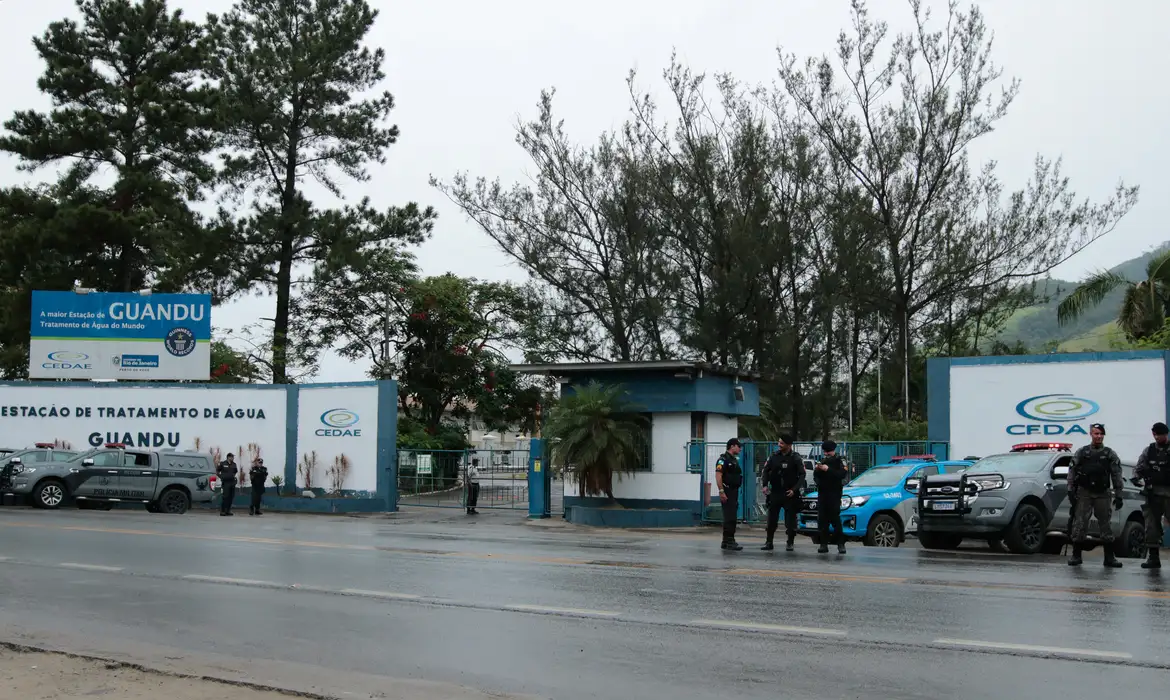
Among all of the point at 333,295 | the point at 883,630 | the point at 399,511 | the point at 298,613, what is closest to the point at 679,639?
the point at 883,630

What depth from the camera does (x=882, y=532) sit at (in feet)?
70.6

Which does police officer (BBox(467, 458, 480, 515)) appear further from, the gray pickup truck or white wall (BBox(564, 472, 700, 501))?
the gray pickup truck

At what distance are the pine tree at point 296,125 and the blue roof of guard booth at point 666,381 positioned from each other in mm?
24696

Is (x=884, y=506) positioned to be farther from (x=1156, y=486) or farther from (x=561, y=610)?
(x=561, y=610)

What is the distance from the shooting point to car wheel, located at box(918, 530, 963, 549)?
768 inches

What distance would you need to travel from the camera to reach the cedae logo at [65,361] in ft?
129

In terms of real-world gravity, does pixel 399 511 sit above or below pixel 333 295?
below

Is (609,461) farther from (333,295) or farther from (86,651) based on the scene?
(333,295)

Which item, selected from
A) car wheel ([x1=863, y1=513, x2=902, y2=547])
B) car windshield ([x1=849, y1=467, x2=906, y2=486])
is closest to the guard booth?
car windshield ([x1=849, y1=467, x2=906, y2=486])

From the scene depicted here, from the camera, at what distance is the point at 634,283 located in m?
42.3

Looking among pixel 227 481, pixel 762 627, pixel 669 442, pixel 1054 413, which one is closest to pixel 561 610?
pixel 762 627

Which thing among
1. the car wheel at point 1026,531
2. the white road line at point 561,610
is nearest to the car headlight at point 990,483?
the car wheel at point 1026,531

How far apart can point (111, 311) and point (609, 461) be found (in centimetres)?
2033

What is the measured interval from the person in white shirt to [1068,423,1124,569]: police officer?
66.2 ft
